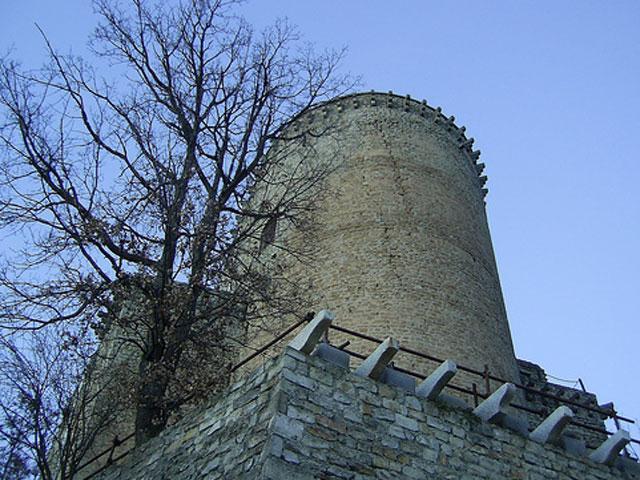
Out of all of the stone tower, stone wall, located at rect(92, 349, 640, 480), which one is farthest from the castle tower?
stone wall, located at rect(92, 349, 640, 480)

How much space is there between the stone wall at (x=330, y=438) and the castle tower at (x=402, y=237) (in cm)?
302

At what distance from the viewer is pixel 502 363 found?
12656mm

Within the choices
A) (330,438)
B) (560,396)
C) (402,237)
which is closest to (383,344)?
(330,438)

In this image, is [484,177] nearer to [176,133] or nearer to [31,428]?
[176,133]

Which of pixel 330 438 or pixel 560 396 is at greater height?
pixel 560 396

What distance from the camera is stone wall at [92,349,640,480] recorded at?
22.9 ft

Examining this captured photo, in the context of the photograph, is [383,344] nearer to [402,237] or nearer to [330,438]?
[330,438]

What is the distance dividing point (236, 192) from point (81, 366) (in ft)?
13.7

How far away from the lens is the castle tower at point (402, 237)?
12.0m

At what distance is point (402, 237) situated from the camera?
1323 cm

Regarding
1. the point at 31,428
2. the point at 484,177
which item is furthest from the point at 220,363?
the point at 484,177

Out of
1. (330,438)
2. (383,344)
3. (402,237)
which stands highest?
(402,237)

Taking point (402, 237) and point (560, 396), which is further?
point (560, 396)

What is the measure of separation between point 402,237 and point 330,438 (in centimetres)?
657
